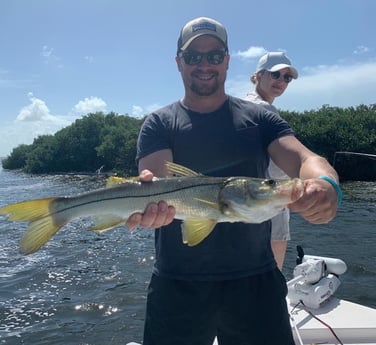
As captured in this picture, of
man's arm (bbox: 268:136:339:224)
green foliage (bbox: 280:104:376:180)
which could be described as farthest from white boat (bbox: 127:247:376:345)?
green foliage (bbox: 280:104:376:180)

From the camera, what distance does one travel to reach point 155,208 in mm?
2932

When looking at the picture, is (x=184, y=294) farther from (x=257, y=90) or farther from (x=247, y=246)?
(x=257, y=90)

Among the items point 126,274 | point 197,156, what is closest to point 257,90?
point 197,156

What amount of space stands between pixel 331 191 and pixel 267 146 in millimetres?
802

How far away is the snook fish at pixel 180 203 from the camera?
2.88 metres

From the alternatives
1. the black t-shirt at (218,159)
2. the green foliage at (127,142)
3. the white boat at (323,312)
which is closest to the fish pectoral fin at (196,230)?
the black t-shirt at (218,159)

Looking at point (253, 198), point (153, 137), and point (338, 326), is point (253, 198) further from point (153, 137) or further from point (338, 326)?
point (338, 326)

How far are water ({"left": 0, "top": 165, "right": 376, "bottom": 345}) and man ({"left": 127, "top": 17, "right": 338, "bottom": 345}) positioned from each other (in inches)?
218

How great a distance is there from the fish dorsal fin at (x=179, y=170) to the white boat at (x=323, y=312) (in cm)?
241

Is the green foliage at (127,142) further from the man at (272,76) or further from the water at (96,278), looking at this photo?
the man at (272,76)

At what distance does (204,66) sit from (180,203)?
1156 mm

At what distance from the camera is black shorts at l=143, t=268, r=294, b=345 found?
10.1 feet

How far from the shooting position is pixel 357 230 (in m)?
16.3

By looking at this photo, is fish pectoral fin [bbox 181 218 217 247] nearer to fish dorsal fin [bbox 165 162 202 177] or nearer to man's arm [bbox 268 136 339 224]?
fish dorsal fin [bbox 165 162 202 177]
